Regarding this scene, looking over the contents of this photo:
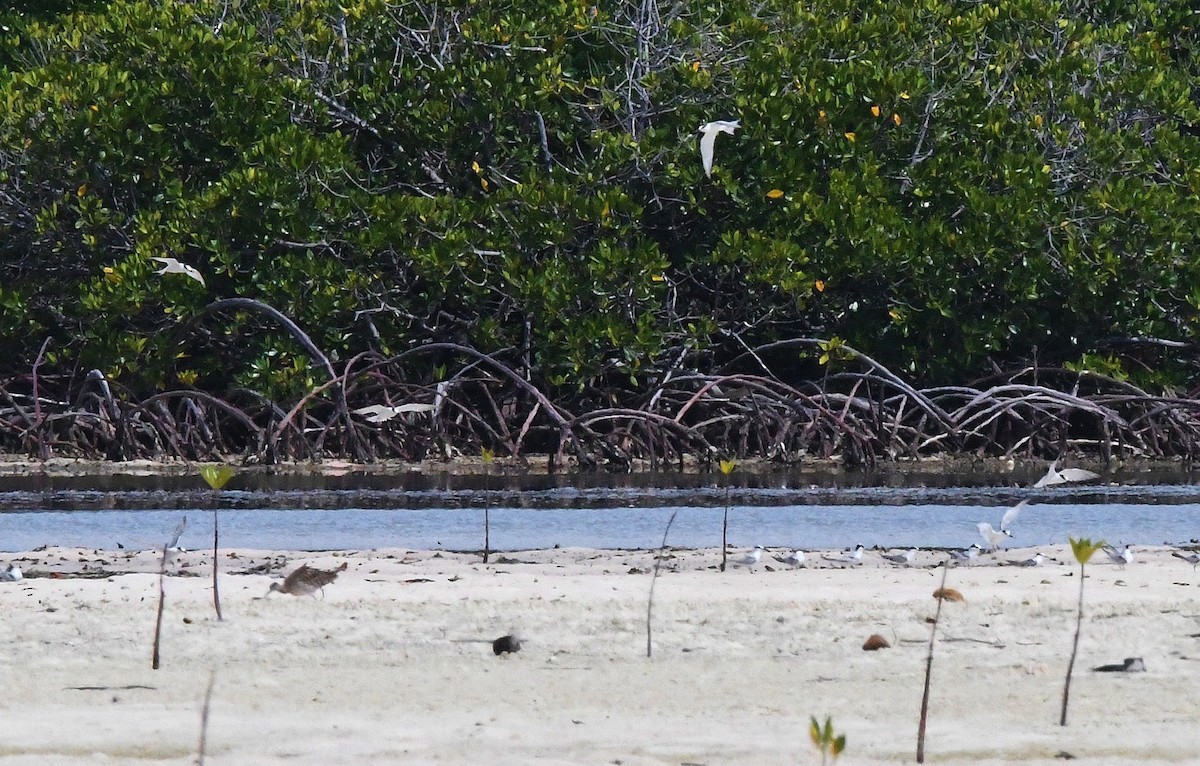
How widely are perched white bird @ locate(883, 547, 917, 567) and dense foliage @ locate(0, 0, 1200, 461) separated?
6.51m

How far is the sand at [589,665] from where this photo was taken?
442cm

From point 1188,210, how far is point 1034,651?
35.7ft

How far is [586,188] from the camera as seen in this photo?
1562 cm

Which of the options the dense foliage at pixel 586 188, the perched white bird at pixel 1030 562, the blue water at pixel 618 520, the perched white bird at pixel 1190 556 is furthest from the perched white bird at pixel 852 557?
the dense foliage at pixel 586 188

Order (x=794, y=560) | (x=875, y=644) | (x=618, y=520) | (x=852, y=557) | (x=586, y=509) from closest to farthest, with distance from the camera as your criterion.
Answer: (x=875, y=644), (x=794, y=560), (x=852, y=557), (x=618, y=520), (x=586, y=509)

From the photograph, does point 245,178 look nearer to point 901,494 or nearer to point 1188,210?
point 901,494

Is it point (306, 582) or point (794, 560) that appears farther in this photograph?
point (794, 560)

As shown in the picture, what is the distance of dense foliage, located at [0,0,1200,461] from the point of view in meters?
15.4

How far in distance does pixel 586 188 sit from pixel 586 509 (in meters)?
4.91

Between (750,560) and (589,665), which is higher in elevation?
(750,560)

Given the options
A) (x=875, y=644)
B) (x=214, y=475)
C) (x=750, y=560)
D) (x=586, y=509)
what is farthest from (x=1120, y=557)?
(x=214, y=475)

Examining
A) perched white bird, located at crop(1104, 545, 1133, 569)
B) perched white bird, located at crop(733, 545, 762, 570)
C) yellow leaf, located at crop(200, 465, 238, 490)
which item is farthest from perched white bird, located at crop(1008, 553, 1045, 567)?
yellow leaf, located at crop(200, 465, 238, 490)

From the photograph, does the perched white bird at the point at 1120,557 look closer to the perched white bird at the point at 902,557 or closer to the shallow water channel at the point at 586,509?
the perched white bird at the point at 902,557

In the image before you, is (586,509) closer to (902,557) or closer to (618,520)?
(618,520)
